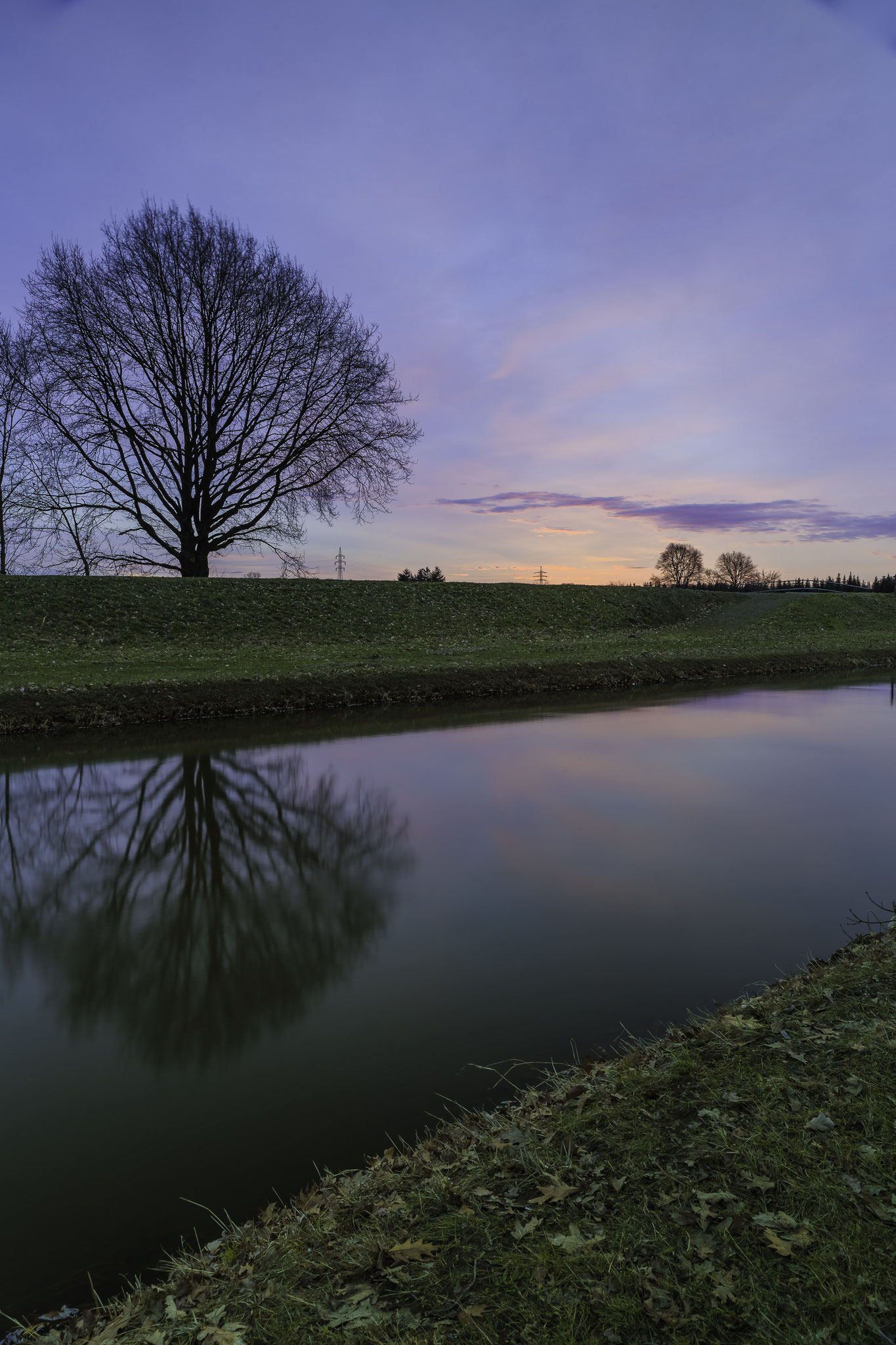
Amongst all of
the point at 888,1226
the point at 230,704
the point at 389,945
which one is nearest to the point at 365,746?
the point at 230,704

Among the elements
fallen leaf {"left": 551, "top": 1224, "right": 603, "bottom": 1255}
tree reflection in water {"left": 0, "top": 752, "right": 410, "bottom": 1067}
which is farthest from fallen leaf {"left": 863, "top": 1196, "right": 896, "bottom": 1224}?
tree reflection in water {"left": 0, "top": 752, "right": 410, "bottom": 1067}

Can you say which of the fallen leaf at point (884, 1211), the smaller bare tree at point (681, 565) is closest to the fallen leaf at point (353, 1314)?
the fallen leaf at point (884, 1211)

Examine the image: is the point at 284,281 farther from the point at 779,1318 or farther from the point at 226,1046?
the point at 779,1318

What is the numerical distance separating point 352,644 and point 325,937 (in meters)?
19.7

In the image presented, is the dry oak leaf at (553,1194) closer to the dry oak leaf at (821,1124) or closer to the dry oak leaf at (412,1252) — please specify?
the dry oak leaf at (412,1252)

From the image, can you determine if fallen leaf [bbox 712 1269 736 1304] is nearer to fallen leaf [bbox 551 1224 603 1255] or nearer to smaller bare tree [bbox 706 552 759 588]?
fallen leaf [bbox 551 1224 603 1255]

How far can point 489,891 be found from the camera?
267 inches

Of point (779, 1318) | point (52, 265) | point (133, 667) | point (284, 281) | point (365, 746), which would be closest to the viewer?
point (779, 1318)

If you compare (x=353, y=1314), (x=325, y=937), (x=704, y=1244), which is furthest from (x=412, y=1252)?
(x=325, y=937)

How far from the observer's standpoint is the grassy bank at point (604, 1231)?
239cm

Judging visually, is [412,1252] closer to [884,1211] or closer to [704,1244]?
[704,1244]

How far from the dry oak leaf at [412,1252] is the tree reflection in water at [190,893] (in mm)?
2020

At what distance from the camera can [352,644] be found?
82.9ft

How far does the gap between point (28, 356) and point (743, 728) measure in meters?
27.5
